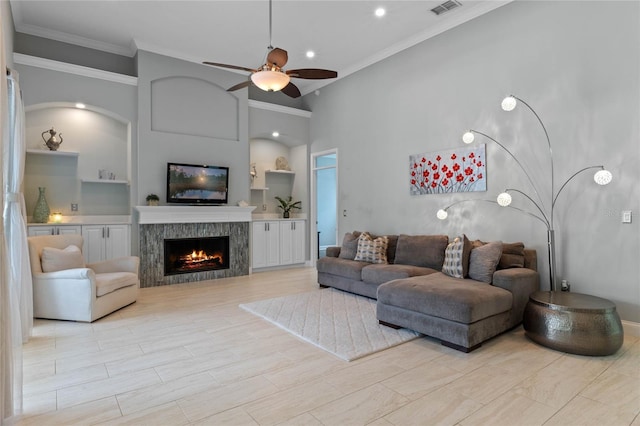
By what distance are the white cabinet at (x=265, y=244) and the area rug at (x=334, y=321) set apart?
6.57 ft

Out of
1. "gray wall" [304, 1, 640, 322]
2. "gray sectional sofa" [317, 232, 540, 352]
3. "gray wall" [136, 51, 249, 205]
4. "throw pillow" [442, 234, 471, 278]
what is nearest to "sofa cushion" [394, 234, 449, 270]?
"gray sectional sofa" [317, 232, 540, 352]

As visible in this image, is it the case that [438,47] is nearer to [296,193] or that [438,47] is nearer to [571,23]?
[571,23]

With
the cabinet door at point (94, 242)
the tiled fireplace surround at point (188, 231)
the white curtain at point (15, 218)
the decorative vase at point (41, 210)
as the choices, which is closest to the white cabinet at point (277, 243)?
the tiled fireplace surround at point (188, 231)

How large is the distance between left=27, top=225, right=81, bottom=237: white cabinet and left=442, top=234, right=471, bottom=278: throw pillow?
16.7 feet

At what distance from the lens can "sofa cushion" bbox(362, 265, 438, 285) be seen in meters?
4.30

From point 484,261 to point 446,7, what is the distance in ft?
10.6

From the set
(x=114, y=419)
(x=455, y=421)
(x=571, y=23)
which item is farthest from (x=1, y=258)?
(x=571, y=23)

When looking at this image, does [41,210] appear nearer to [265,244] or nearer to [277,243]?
[265,244]

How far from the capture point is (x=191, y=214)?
5926 mm

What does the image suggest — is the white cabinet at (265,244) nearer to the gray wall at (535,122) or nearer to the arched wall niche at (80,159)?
the gray wall at (535,122)

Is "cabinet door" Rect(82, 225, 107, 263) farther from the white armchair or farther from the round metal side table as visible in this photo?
the round metal side table

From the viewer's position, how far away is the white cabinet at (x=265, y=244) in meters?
6.75

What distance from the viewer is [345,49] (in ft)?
18.8

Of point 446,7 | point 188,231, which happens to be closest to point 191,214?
point 188,231
